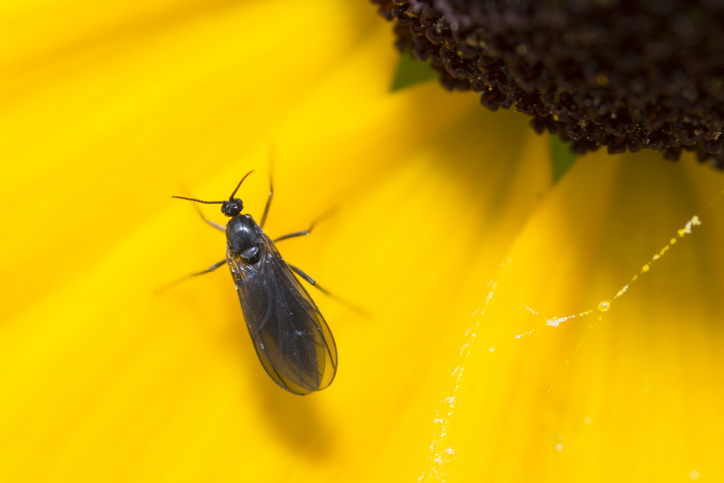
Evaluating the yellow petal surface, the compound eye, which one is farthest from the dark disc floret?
the compound eye

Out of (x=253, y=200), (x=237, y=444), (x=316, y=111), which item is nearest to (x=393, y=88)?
(x=316, y=111)

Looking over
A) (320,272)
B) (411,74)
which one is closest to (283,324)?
(320,272)

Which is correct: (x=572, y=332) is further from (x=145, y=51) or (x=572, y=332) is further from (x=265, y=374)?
(x=145, y=51)

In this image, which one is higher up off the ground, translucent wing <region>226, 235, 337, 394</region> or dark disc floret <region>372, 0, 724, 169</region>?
dark disc floret <region>372, 0, 724, 169</region>

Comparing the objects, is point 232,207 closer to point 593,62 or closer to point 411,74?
point 411,74

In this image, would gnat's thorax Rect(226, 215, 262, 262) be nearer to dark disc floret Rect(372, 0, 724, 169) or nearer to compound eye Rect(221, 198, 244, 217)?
compound eye Rect(221, 198, 244, 217)
